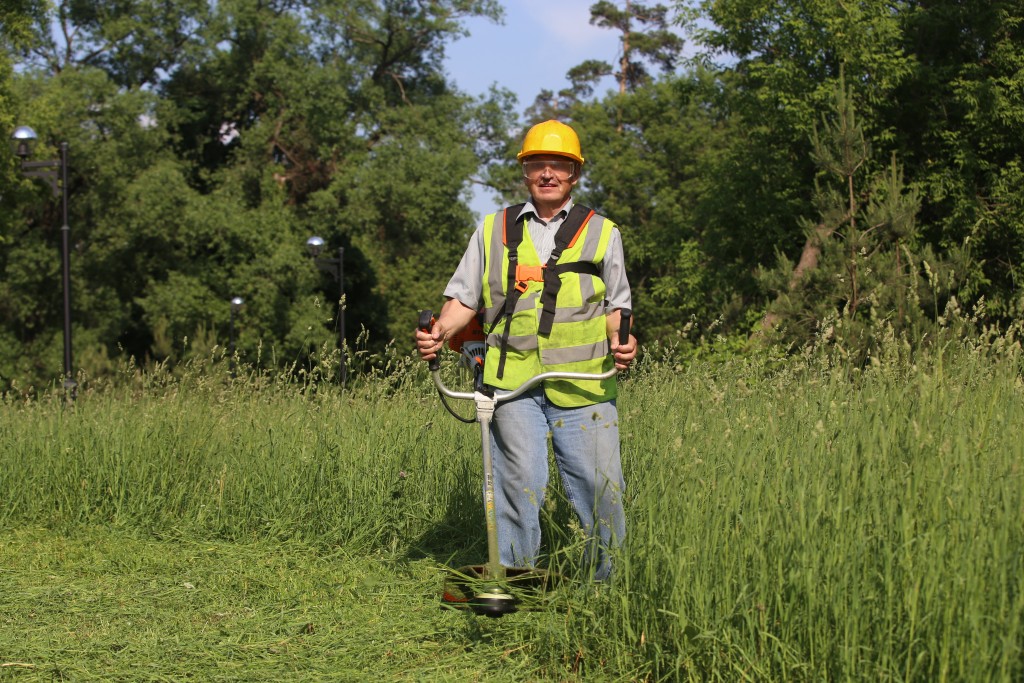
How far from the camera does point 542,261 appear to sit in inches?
172

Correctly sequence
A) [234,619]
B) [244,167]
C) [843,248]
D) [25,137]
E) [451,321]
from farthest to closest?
[244,167] < [25,137] < [843,248] < [234,619] < [451,321]

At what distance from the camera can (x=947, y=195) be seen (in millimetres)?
24266

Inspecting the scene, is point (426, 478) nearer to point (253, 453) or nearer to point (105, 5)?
point (253, 453)

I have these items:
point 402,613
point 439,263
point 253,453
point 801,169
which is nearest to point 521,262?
point 402,613

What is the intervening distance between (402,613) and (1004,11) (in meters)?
22.5

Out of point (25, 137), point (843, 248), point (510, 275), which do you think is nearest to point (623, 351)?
point (510, 275)

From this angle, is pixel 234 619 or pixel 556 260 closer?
pixel 556 260

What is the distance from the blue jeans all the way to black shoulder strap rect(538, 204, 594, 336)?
0.29 metres

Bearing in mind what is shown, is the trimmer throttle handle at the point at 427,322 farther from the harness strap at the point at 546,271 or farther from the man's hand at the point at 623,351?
the man's hand at the point at 623,351

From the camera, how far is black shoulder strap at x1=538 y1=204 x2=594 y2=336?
4.25m

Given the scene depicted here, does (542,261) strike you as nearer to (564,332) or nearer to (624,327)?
(564,332)

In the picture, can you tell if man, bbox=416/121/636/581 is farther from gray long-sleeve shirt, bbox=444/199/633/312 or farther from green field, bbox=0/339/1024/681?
green field, bbox=0/339/1024/681

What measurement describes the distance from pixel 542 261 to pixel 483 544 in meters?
1.99

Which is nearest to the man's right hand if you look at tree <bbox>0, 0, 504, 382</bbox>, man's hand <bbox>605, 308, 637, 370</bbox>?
man's hand <bbox>605, 308, 637, 370</bbox>
